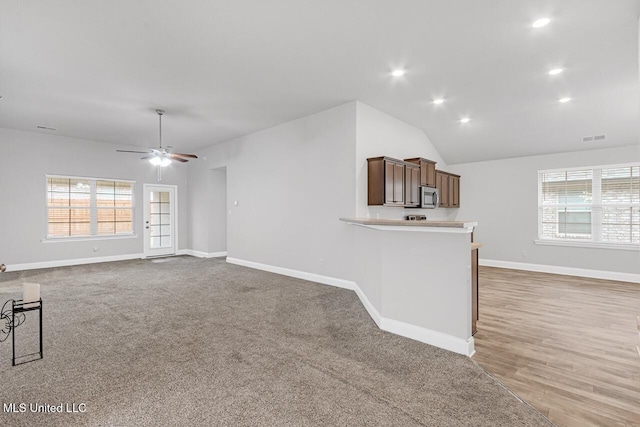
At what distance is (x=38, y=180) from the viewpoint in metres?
6.67

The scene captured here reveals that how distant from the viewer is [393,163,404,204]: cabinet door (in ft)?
16.5

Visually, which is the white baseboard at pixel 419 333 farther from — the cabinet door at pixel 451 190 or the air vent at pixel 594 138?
the air vent at pixel 594 138

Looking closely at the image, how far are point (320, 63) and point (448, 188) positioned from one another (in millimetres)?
4798

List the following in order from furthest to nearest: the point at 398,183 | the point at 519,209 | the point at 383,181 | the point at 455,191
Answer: the point at 455,191 < the point at 519,209 < the point at 398,183 < the point at 383,181

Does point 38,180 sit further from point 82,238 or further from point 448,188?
point 448,188

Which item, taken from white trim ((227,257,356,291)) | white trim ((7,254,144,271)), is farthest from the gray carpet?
white trim ((7,254,144,271))

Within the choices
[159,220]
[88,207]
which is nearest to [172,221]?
[159,220]

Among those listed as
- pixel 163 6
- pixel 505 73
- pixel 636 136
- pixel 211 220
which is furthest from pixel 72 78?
pixel 636 136

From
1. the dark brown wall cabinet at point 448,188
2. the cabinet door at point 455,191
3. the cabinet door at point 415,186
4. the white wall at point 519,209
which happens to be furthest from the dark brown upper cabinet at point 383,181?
the white wall at point 519,209

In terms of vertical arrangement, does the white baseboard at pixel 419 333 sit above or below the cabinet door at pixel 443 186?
below

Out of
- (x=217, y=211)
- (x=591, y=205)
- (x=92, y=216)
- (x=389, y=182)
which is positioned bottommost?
(x=92, y=216)

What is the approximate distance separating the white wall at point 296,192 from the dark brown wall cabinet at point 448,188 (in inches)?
110

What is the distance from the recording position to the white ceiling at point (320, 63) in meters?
2.68

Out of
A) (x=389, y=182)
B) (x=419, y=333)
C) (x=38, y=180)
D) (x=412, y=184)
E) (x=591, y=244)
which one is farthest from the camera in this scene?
(x=38, y=180)
